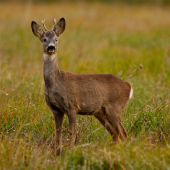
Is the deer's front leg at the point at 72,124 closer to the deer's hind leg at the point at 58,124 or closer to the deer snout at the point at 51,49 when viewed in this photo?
the deer's hind leg at the point at 58,124

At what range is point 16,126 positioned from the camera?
28.6 ft

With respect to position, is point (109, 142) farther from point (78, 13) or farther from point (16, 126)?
point (78, 13)

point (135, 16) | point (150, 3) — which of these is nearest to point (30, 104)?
point (135, 16)

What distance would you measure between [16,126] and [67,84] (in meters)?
0.86

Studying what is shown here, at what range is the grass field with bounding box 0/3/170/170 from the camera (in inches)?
283

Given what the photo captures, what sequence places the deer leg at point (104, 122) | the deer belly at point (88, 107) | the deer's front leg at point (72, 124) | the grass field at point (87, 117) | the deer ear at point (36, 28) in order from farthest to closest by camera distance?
the deer ear at point (36, 28) → the deer leg at point (104, 122) → the deer belly at point (88, 107) → the deer's front leg at point (72, 124) → the grass field at point (87, 117)

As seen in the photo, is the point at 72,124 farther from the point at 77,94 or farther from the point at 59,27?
the point at 59,27

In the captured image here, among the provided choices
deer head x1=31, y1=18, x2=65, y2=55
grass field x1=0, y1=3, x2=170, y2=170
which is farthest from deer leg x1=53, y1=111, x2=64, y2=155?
deer head x1=31, y1=18, x2=65, y2=55

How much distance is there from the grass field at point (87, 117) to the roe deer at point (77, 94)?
20 centimetres

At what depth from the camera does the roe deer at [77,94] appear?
820 cm

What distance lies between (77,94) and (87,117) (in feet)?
3.13

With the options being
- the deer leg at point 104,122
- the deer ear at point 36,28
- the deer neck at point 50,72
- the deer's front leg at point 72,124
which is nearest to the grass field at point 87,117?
the deer leg at point 104,122

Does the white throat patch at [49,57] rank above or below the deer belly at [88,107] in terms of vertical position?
above

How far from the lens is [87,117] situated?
930 cm
